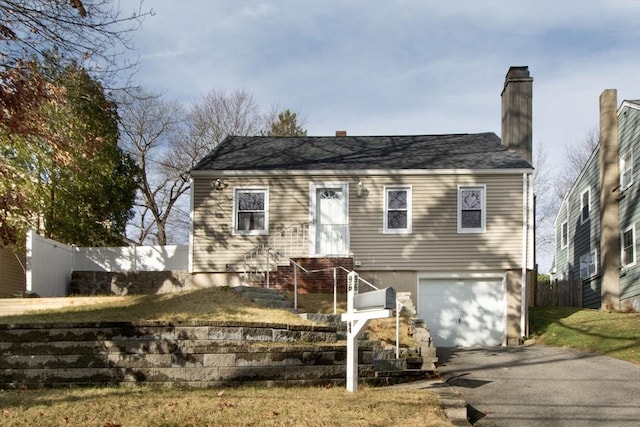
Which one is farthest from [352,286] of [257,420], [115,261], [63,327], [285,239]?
[115,261]

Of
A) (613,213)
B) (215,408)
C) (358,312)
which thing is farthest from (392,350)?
(613,213)

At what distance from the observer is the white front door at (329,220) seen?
19906 millimetres

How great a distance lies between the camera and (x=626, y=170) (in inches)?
886

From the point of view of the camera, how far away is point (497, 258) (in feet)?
64.2

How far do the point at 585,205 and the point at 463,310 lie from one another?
9267 millimetres

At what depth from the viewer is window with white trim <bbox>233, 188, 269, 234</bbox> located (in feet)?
65.9

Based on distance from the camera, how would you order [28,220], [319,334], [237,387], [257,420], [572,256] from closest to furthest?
[257,420] → [237,387] → [319,334] → [28,220] → [572,256]

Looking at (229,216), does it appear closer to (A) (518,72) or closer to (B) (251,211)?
(B) (251,211)

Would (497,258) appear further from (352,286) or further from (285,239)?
(352,286)

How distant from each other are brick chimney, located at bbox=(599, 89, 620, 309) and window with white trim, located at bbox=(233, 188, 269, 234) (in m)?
10.3

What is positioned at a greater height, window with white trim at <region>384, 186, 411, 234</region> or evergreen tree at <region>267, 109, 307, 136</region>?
evergreen tree at <region>267, 109, 307, 136</region>

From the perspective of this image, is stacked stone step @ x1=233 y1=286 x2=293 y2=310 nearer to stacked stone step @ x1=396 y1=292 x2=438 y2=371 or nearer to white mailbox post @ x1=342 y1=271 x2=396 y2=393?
stacked stone step @ x1=396 y1=292 x2=438 y2=371

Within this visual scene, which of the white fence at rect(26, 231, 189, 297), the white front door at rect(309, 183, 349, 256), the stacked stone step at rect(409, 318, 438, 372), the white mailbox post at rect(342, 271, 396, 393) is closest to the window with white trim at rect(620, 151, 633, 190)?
the white front door at rect(309, 183, 349, 256)

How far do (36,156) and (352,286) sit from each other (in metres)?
14.4
